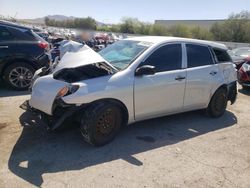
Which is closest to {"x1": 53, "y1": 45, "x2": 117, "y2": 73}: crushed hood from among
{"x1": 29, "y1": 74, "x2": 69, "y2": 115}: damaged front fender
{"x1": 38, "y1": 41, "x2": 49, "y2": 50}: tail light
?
{"x1": 29, "y1": 74, "x2": 69, "y2": 115}: damaged front fender

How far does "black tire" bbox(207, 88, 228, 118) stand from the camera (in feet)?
20.4

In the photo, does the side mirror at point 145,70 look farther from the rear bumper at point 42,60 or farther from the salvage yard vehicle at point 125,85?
the rear bumper at point 42,60

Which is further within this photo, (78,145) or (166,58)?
(166,58)

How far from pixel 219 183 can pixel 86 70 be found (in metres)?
2.42

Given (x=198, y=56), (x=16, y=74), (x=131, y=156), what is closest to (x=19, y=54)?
(x=16, y=74)

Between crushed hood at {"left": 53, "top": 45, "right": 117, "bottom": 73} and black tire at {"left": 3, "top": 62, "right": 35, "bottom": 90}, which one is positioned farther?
black tire at {"left": 3, "top": 62, "right": 35, "bottom": 90}

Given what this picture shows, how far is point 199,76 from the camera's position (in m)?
5.67

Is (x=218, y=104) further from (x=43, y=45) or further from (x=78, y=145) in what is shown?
(x=43, y=45)

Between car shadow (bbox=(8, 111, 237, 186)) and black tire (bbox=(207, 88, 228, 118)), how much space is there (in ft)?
1.15

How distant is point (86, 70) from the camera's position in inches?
176

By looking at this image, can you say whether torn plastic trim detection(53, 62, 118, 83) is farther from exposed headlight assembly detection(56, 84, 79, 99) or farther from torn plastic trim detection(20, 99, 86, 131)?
torn plastic trim detection(20, 99, 86, 131)

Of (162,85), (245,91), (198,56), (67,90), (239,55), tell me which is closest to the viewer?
(67,90)

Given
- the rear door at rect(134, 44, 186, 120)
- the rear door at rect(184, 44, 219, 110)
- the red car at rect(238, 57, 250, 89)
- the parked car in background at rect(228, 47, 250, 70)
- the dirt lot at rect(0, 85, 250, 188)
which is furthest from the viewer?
the parked car in background at rect(228, 47, 250, 70)

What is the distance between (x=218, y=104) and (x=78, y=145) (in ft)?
10.8
